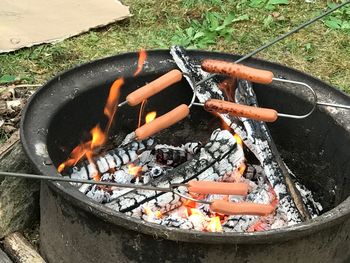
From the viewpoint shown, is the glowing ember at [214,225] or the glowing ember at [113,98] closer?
the glowing ember at [214,225]

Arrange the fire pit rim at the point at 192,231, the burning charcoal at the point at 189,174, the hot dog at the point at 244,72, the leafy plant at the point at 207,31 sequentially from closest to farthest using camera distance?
1. the fire pit rim at the point at 192,231
2. the hot dog at the point at 244,72
3. the burning charcoal at the point at 189,174
4. the leafy plant at the point at 207,31

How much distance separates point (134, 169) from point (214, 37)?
5.93ft

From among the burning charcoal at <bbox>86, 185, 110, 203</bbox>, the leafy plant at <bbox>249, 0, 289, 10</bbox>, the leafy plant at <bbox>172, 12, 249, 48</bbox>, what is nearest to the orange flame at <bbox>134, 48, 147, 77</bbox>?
the burning charcoal at <bbox>86, 185, 110, 203</bbox>

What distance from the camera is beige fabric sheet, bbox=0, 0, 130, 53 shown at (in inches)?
155

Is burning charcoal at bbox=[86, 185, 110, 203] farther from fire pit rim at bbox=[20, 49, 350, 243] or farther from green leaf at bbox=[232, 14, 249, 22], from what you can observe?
green leaf at bbox=[232, 14, 249, 22]

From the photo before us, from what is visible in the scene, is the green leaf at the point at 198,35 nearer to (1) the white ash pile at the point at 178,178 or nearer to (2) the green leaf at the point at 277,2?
(2) the green leaf at the point at 277,2

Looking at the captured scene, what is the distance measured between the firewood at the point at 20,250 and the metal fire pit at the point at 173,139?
45 millimetres

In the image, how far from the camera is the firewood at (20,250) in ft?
7.82

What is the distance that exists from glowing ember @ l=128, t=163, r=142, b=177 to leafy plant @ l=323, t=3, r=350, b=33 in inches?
92.3

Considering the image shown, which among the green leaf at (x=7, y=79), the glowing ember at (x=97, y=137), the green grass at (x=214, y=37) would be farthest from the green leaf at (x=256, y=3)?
the glowing ember at (x=97, y=137)

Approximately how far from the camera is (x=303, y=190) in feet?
8.72

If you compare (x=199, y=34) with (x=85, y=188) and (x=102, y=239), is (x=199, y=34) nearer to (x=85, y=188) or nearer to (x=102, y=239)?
(x=85, y=188)

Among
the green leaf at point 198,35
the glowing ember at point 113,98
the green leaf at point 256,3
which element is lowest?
the green leaf at point 256,3

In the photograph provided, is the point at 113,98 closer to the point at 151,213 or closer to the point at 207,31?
the point at 151,213
